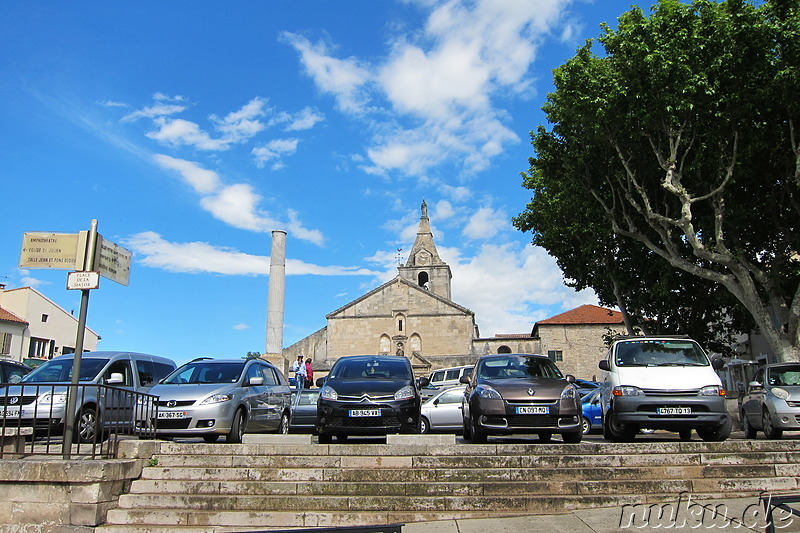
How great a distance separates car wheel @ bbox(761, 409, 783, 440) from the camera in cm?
1184

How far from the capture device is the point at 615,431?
1026cm

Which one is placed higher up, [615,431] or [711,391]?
[711,391]

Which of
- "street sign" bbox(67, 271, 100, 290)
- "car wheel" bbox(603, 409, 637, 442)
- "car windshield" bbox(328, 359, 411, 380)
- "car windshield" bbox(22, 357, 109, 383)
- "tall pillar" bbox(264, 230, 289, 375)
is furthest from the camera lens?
"tall pillar" bbox(264, 230, 289, 375)

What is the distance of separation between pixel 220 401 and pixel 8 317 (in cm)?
4045

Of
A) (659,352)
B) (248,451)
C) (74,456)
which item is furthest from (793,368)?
(74,456)

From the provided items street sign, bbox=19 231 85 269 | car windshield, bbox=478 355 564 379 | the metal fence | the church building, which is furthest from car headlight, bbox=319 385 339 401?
the church building

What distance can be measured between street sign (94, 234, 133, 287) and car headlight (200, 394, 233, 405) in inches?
97.6

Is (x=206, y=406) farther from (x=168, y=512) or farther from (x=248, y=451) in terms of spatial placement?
(x=168, y=512)

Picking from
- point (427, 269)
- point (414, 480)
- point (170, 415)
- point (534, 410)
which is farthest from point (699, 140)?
point (427, 269)

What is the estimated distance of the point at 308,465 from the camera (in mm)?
7938

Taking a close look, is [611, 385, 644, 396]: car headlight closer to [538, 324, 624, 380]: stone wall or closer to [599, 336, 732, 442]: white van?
[599, 336, 732, 442]: white van

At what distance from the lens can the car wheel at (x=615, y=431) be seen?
9.95 metres

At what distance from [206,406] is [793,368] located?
11.7 metres

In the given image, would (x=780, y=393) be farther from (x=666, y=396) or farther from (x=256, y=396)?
(x=256, y=396)
